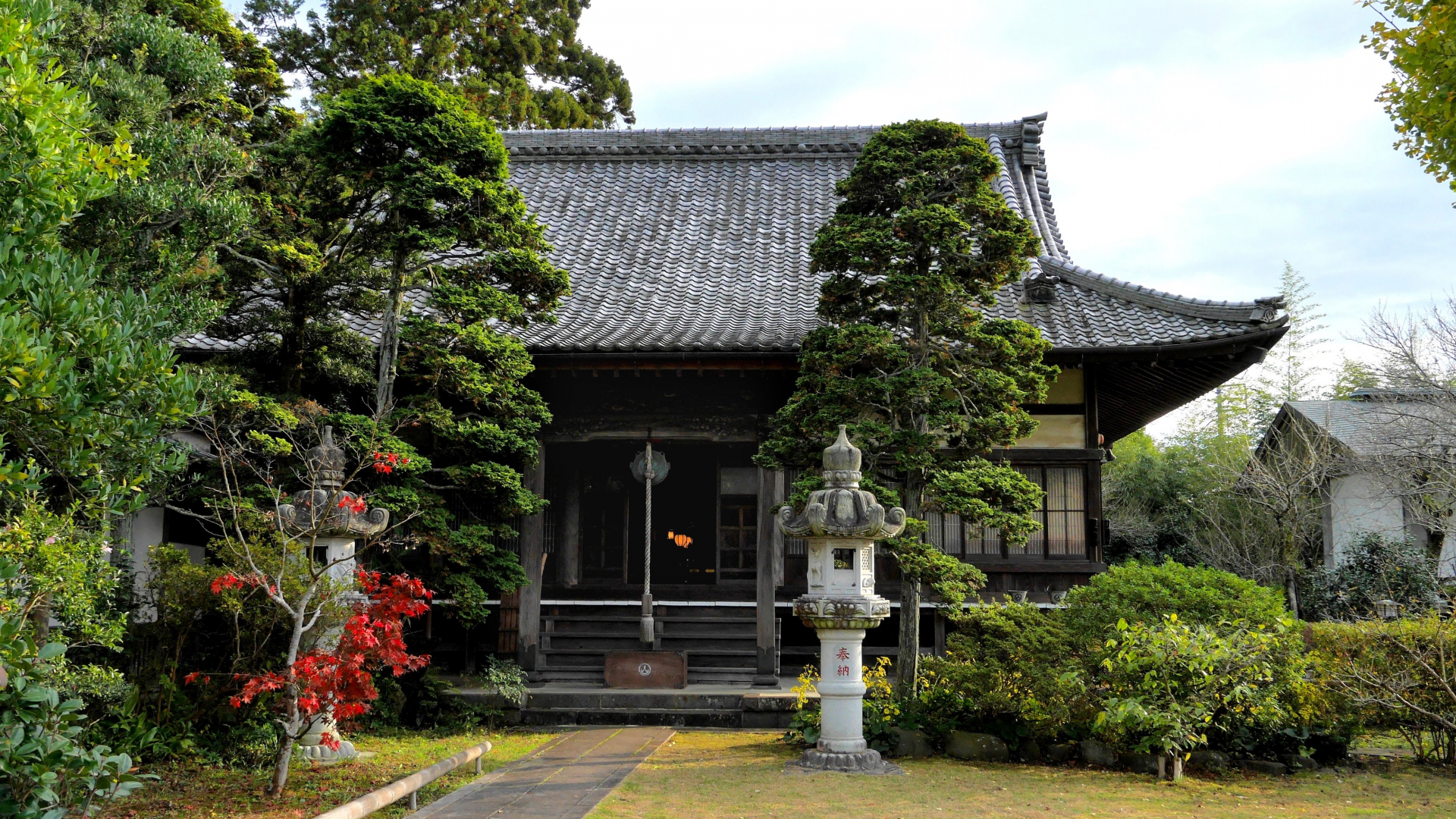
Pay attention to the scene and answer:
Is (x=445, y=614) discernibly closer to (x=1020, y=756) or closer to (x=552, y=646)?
(x=552, y=646)

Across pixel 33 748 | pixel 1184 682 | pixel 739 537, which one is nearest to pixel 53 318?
pixel 33 748

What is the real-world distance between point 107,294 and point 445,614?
8.32 metres

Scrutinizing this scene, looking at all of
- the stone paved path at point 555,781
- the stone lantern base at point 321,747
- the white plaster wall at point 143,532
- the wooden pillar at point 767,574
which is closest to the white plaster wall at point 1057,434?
the wooden pillar at point 767,574

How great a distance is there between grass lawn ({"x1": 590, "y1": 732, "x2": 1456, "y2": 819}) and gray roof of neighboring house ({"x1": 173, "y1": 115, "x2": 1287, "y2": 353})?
17.1ft

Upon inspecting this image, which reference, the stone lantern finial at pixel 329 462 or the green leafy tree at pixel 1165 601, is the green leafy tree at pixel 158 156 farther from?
the green leafy tree at pixel 1165 601

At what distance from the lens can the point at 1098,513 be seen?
512 inches

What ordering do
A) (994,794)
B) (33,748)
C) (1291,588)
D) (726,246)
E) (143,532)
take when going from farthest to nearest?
(1291,588)
(726,246)
(143,532)
(994,794)
(33,748)

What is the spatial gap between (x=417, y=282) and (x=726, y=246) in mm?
6067

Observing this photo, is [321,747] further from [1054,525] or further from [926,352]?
[1054,525]

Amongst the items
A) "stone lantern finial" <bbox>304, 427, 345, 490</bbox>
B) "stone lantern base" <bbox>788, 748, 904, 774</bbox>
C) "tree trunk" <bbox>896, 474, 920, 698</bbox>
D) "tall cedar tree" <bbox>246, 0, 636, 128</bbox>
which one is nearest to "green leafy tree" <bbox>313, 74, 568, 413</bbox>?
"stone lantern finial" <bbox>304, 427, 345, 490</bbox>

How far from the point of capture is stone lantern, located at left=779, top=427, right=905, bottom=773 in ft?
28.8

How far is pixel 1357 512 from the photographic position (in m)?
25.9

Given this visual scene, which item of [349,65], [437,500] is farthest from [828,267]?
[349,65]

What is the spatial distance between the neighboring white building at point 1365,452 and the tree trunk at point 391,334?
18.2 metres
